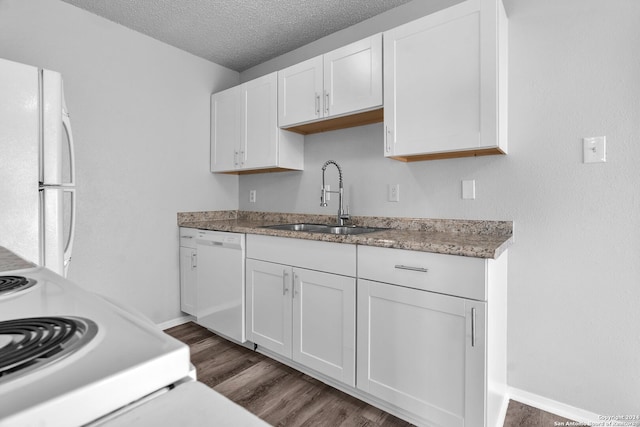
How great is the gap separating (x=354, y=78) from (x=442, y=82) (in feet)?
1.90

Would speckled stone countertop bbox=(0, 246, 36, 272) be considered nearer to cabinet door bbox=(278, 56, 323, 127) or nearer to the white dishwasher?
the white dishwasher

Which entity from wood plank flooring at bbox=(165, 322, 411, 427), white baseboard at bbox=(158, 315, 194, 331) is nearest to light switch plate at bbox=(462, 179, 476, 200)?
wood plank flooring at bbox=(165, 322, 411, 427)

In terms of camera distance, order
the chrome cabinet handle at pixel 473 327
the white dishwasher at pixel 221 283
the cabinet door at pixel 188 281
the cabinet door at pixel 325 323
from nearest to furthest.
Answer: the chrome cabinet handle at pixel 473 327 < the cabinet door at pixel 325 323 < the white dishwasher at pixel 221 283 < the cabinet door at pixel 188 281

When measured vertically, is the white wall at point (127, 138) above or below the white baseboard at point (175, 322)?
above

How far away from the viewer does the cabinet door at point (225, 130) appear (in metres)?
2.91

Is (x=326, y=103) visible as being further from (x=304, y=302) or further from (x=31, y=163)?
(x=31, y=163)

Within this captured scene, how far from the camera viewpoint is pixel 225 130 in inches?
119

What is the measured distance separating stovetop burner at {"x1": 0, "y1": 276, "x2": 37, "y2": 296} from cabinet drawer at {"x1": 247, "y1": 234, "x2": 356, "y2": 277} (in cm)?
132

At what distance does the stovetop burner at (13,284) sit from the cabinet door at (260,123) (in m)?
1.99

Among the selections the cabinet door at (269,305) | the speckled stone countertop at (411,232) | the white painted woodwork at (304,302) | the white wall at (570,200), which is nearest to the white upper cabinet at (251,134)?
the speckled stone countertop at (411,232)

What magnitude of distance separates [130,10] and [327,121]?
157 centimetres

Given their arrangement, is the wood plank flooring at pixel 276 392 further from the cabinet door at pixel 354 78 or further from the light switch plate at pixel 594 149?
the cabinet door at pixel 354 78

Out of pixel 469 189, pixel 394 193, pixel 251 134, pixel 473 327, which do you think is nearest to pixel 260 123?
pixel 251 134

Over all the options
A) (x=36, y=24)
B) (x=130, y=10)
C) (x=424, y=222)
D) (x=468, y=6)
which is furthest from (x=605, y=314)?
(x=36, y=24)
